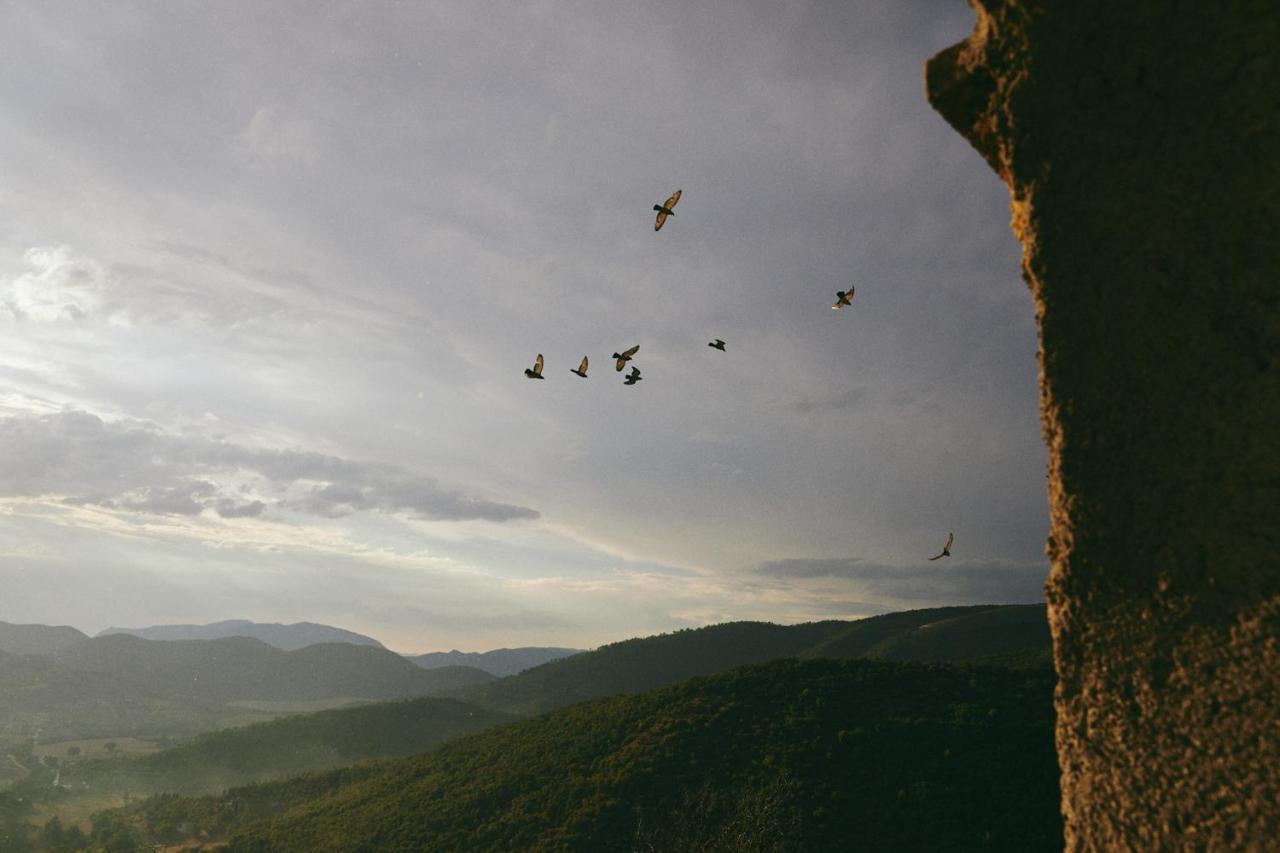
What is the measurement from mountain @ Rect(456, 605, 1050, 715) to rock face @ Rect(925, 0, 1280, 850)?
102 m

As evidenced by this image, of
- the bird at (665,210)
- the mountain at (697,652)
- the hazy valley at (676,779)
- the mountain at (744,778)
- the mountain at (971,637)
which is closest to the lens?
the bird at (665,210)

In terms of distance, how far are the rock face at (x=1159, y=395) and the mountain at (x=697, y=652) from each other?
101954mm

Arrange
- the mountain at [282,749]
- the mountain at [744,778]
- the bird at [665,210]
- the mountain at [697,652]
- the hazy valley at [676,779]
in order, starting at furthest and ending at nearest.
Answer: the mountain at [697,652], the mountain at [282,749], the hazy valley at [676,779], the mountain at [744,778], the bird at [665,210]

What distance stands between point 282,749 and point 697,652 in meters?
68.0

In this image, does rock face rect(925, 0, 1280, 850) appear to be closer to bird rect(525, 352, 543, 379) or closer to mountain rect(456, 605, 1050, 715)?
bird rect(525, 352, 543, 379)

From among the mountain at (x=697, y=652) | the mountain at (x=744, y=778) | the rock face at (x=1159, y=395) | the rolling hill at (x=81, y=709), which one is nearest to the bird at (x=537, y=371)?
the rock face at (x=1159, y=395)

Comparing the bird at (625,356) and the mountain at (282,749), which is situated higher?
the bird at (625,356)

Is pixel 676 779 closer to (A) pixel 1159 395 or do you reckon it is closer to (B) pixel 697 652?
(A) pixel 1159 395

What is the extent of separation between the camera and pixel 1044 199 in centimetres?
390

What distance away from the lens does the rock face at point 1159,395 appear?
3109 mm

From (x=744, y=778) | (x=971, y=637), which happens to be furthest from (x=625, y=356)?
(x=971, y=637)

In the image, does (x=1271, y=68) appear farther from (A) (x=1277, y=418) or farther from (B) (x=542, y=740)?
(B) (x=542, y=740)

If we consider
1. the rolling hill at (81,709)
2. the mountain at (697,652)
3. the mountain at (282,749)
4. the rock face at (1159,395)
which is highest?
the rock face at (1159,395)

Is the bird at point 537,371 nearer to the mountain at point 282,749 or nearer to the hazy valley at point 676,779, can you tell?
the hazy valley at point 676,779
